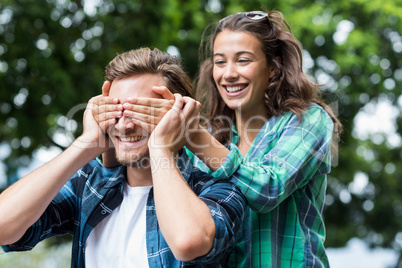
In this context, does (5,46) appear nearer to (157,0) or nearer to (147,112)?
(157,0)

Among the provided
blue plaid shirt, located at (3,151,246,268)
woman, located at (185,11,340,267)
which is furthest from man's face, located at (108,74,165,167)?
woman, located at (185,11,340,267)

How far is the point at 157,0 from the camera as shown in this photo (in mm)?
7059

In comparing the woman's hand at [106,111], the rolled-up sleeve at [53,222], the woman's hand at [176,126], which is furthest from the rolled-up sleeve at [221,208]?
the rolled-up sleeve at [53,222]

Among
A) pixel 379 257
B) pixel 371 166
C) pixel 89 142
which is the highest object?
pixel 89 142

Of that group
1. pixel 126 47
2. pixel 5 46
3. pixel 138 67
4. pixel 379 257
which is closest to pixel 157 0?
pixel 126 47

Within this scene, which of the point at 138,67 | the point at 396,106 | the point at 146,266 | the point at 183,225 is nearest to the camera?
the point at 183,225

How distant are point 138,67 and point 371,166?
35.9 feet

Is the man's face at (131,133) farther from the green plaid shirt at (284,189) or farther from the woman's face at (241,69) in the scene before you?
the woman's face at (241,69)

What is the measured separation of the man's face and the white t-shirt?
0.50 feet

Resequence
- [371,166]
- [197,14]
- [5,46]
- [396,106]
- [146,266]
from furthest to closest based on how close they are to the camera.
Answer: [371,166]
[396,106]
[197,14]
[5,46]
[146,266]

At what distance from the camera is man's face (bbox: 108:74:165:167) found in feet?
6.67

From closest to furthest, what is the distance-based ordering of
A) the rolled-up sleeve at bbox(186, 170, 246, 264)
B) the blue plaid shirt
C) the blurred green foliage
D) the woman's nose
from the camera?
the rolled-up sleeve at bbox(186, 170, 246, 264) → the blue plaid shirt → the woman's nose → the blurred green foliage

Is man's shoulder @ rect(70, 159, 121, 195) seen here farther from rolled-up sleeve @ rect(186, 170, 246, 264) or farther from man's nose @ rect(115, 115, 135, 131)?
rolled-up sleeve @ rect(186, 170, 246, 264)

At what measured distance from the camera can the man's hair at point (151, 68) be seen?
6.99 feet
